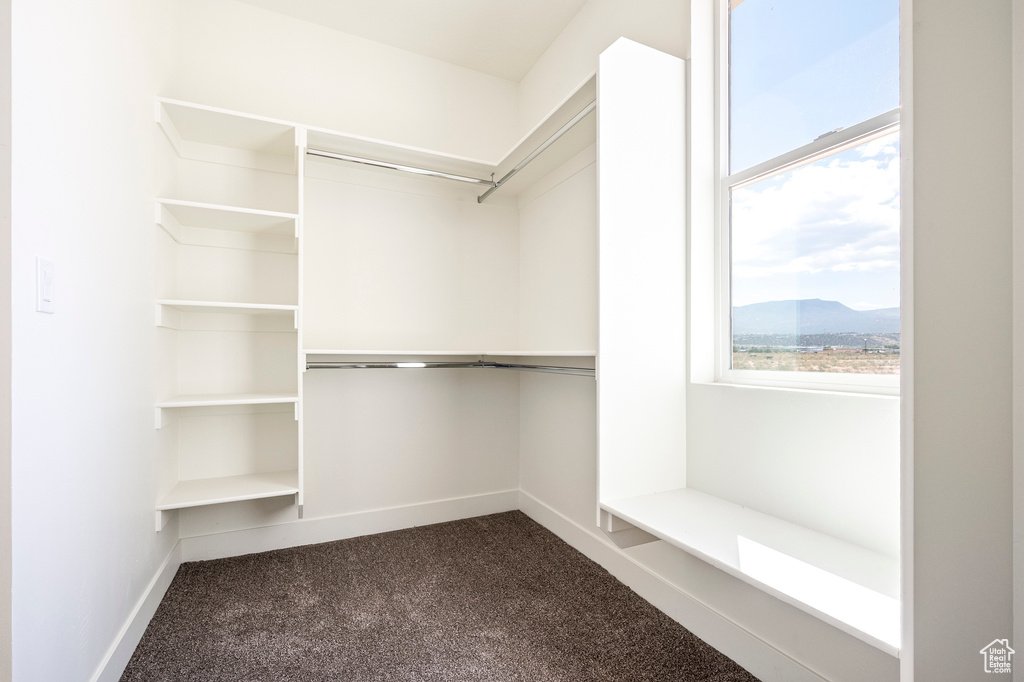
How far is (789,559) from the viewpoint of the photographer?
121cm

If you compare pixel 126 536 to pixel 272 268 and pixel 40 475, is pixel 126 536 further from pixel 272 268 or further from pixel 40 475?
pixel 272 268

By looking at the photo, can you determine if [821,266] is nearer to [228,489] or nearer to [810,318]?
[810,318]

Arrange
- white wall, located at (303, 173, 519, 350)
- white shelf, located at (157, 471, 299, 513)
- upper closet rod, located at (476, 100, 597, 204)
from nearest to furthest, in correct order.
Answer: upper closet rod, located at (476, 100, 597, 204), white shelf, located at (157, 471, 299, 513), white wall, located at (303, 173, 519, 350)

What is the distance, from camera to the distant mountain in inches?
52.6

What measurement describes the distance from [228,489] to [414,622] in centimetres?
105

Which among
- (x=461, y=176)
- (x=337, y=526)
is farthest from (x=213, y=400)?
(x=461, y=176)

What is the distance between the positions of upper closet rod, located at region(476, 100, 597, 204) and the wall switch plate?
5.56ft

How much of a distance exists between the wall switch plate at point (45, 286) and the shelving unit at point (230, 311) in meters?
0.91

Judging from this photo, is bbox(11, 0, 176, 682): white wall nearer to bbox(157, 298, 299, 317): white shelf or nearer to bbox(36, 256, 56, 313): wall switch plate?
bbox(36, 256, 56, 313): wall switch plate

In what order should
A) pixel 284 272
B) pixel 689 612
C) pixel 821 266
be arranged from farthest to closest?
pixel 284 272 < pixel 689 612 < pixel 821 266

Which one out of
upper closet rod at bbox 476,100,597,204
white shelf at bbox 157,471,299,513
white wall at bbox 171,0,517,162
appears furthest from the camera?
white wall at bbox 171,0,517,162

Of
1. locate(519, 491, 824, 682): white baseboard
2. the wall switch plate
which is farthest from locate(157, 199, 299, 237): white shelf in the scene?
locate(519, 491, 824, 682): white baseboard

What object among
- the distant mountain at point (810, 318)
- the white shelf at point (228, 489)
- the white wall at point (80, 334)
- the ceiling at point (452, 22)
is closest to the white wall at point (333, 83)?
the ceiling at point (452, 22)

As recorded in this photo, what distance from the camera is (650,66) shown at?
1.76 meters
